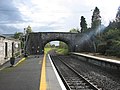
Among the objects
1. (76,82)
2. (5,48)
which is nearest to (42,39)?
(5,48)

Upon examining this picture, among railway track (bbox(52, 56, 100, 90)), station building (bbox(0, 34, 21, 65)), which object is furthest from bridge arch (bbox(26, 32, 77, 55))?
railway track (bbox(52, 56, 100, 90))

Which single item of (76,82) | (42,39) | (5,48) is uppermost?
(42,39)

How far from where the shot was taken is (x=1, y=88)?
10641 millimetres

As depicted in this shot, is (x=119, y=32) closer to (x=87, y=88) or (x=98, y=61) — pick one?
(x=98, y=61)

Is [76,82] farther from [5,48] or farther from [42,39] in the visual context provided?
[42,39]

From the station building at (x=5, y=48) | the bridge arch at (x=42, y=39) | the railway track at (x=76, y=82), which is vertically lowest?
the railway track at (x=76, y=82)

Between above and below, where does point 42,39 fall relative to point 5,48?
above

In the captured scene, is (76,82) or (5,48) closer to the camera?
(76,82)

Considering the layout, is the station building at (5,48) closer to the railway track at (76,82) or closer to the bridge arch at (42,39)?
the railway track at (76,82)

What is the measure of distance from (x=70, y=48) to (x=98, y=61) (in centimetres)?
4139

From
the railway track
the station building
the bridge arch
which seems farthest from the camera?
the bridge arch

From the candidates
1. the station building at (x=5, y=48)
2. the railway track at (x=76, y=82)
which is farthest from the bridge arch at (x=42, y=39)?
the railway track at (x=76, y=82)

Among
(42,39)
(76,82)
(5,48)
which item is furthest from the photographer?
(42,39)

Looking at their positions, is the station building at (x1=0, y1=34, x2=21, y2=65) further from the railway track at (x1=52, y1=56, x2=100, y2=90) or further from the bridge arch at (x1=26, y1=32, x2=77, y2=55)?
the bridge arch at (x1=26, y1=32, x2=77, y2=55)
